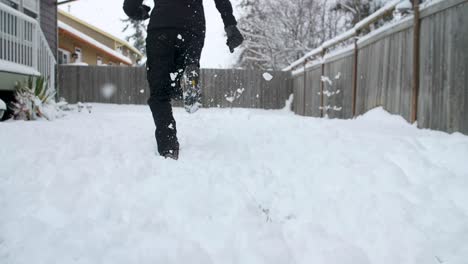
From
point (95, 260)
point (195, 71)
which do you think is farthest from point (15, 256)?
point (195, 71)

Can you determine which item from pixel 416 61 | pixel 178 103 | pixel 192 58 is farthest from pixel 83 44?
pixel 192 58

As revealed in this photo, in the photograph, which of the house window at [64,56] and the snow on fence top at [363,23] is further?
the house window at [64,56]

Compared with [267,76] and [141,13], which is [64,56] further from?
[141,13]

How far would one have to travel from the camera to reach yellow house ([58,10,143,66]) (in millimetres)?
16094

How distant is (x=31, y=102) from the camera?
5383mm

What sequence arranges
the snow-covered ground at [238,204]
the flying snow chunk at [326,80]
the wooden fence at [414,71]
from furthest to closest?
the flying snow chunk at [326,80] → the wooden fence at [414,71] → the snow-covered ground at [238,204]

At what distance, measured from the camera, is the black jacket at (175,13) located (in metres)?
2.62

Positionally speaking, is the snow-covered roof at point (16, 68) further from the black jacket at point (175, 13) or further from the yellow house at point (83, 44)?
the yellow house at point (83, 44)

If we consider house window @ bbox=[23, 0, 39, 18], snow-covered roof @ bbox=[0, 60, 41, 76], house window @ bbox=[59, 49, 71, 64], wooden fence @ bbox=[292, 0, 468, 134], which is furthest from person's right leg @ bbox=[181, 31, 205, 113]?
house window @ bbox=[59, 49, 71, 64]

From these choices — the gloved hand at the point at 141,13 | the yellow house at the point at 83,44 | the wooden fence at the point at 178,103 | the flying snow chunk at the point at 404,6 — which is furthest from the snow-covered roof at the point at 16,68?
the yellow house at the point at 83,44

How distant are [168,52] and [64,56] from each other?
51.9 ft

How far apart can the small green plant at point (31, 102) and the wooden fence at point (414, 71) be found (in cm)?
472

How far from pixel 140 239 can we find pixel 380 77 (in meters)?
5.02

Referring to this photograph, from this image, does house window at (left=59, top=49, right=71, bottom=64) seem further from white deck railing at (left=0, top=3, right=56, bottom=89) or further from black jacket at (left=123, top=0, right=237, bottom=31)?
black jacket at (left=123, top=0, right=237, bottom=31)
